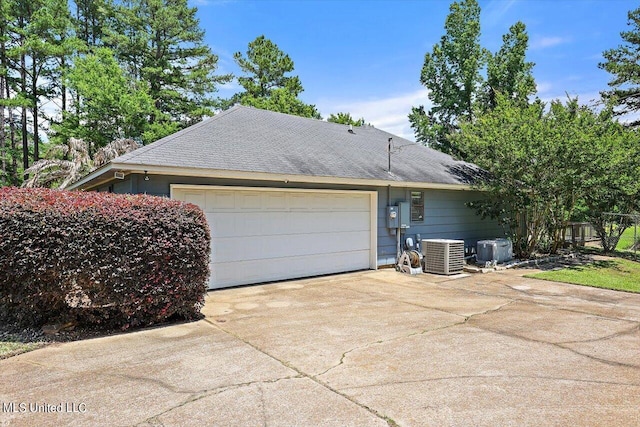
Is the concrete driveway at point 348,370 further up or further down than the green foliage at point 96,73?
further down

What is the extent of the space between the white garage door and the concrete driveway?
5.63 feet

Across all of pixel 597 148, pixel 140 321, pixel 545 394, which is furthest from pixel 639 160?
pixel 140 321

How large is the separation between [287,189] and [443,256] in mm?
4216

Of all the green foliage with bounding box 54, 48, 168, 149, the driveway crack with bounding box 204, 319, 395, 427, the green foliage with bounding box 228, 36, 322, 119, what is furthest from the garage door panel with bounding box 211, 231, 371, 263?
the green foliage with bounding box 228, 36, 322, 119

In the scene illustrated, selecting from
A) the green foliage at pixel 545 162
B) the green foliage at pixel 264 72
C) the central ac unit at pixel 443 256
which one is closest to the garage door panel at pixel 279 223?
the central ac unit at pixel 443 256

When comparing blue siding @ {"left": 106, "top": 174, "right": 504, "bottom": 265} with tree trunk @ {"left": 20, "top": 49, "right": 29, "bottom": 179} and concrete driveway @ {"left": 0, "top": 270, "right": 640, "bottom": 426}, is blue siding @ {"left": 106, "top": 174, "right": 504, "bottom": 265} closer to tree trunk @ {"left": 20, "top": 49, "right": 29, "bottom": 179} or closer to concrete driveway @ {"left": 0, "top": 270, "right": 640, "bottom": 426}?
concrete driveway @ {"left": 0, "top": 270, "right": 640, "bottom": 426}

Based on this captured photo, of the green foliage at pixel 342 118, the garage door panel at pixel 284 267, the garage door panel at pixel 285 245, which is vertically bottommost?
the garage door panel at pixel 284 267

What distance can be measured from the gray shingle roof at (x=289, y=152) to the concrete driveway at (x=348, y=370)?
286 cm

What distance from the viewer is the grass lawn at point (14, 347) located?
3918mm

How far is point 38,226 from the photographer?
421cm

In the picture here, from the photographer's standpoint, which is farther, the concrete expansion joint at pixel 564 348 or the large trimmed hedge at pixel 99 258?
the large trimmed hedge at pixel 99 258

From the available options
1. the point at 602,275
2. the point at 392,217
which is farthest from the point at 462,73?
the point at 392,217

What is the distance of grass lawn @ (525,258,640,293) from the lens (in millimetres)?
7953

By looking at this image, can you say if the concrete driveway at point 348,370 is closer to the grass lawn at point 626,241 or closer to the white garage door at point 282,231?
the white garage door at point 282,231
